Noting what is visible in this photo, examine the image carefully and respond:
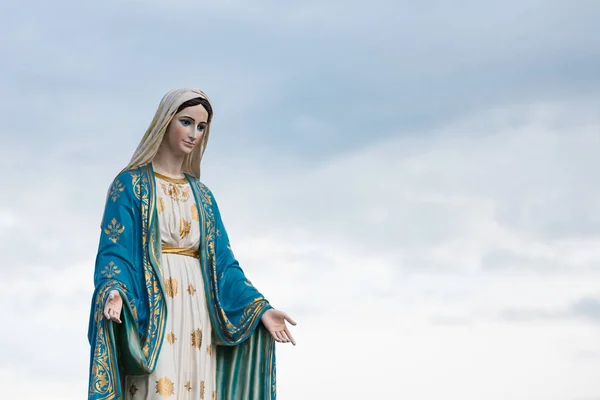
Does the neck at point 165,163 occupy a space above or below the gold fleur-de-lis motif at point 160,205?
above

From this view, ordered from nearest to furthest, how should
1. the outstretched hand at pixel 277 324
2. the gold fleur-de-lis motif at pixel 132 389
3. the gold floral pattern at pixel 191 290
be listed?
the gold fleur-de-lis motif at pixel 132 389
the gold floral pattern at pixel 191 290
the outstretched hand at pixel 277 324

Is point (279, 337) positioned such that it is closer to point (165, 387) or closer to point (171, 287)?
point (171, 287)

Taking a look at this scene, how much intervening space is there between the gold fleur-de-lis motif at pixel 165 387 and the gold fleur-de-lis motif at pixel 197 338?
1.55 ft

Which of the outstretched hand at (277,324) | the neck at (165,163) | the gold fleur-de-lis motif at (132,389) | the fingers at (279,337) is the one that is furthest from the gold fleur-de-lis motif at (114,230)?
the fingers at (279,337)

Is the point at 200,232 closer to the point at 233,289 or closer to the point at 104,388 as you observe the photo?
the point at 233,289

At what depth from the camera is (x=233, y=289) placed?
10547mm

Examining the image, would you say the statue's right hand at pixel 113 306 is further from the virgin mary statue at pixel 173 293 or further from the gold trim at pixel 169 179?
the gold trim at pixel 169 179

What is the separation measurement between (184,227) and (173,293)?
2.18ft

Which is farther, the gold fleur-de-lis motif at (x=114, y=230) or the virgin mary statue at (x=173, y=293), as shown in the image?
the gold fleur-de-lis motif at (x=114, y=230)

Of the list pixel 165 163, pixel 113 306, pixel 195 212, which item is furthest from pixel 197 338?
pixel 165 163

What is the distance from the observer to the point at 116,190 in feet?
33.9

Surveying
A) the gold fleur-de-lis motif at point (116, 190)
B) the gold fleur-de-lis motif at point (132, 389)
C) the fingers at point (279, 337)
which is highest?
the gold fleur-de-lis motif at point (116, 190)

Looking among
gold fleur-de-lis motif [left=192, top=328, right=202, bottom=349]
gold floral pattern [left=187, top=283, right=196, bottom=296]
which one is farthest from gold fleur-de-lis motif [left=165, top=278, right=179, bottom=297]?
gold fleur-de-lis motif [left=192, top=328, right=202, bottom=349]

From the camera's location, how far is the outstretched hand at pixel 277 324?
10.4 meters
